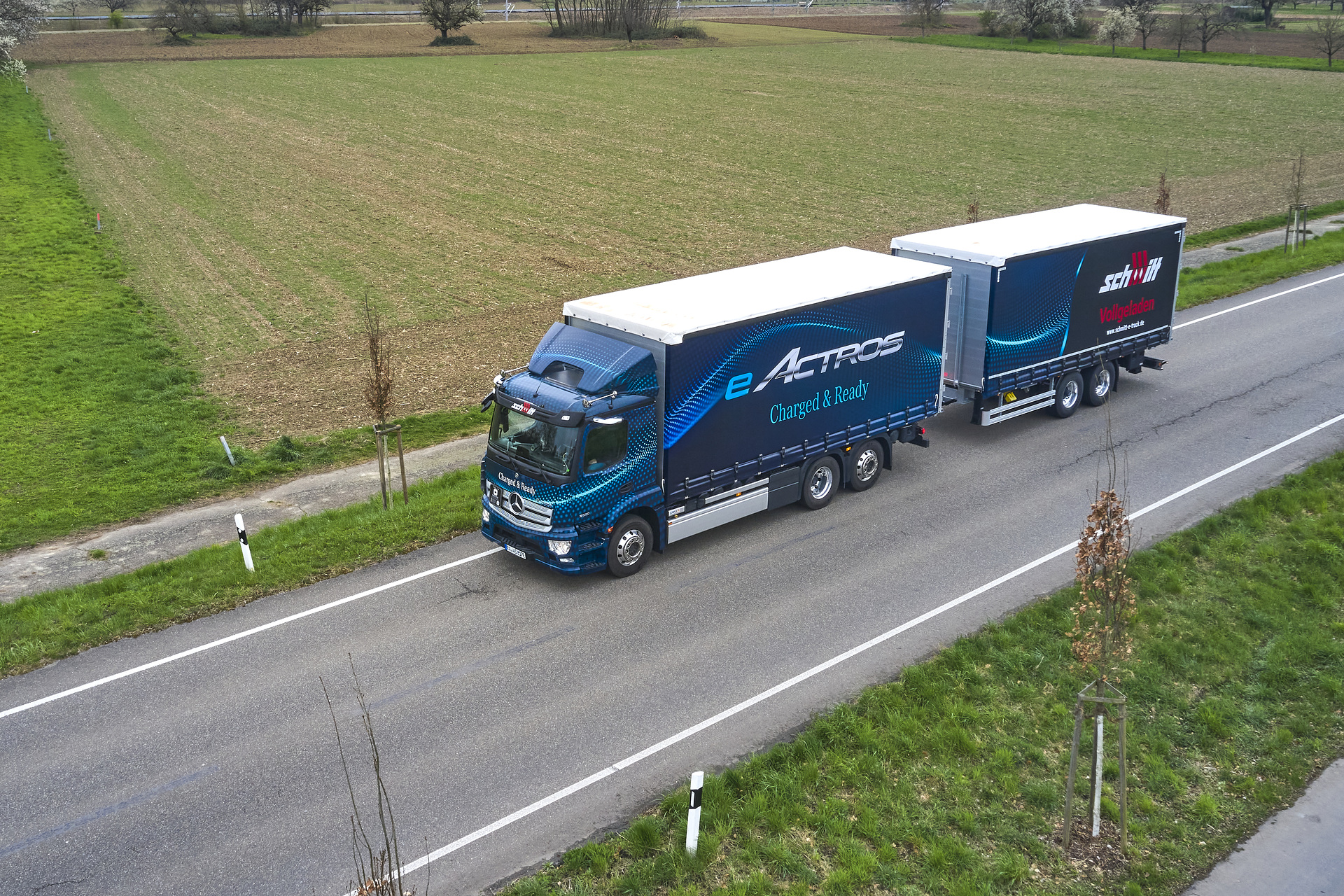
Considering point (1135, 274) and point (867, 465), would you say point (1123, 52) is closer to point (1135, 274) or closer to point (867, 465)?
point (1135, 274)

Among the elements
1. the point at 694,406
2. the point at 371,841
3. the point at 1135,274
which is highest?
the point at 1135,274

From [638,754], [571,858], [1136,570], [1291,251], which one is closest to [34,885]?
[571,858]

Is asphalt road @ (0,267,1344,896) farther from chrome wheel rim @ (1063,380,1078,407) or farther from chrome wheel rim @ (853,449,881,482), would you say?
chrome wheel rim @ (1063,380,1078,407)

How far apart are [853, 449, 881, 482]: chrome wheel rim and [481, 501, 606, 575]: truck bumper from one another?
16.8 feet

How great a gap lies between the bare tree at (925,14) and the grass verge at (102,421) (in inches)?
→ 4082

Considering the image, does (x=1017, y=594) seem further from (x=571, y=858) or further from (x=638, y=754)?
(x=571, y=858)

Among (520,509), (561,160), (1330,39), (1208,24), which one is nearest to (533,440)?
(520,509)

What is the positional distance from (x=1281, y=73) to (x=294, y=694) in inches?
3410

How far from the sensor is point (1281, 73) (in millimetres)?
78062

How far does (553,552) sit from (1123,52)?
93.8 m

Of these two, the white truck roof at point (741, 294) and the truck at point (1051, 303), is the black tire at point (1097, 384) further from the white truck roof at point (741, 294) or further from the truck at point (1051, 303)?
the white truck roof at point (741, 294)

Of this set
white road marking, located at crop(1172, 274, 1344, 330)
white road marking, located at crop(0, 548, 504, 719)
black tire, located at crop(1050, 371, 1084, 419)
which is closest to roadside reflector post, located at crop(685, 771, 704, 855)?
white road marking, located at crop(0, 548, 504, 719)

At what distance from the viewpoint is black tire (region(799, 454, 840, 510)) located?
17.5m

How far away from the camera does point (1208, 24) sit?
92.7 meters
